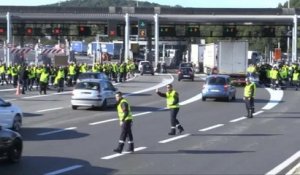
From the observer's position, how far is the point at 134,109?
105 feet

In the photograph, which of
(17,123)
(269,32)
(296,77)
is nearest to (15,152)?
(17,123)

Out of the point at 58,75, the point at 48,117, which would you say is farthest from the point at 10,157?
the point at 58,75

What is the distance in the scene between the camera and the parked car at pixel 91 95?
3089cm

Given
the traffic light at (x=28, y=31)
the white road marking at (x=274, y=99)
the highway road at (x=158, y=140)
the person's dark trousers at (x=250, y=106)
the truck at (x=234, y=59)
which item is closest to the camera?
the highway road at (x=158, y=140)

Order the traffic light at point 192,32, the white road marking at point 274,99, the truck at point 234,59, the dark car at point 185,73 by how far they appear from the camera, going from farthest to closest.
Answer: the traffic light at point 192,32
the dark car at point 185,73
the truck at point 234,59
the white road marking at point 274,99

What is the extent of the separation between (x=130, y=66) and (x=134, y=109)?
38.9 metres

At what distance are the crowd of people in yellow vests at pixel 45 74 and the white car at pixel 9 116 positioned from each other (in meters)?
20.3

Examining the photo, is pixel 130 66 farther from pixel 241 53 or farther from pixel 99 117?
pixel 99 117

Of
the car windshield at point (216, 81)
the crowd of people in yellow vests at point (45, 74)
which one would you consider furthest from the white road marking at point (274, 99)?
the crowd of people in yellow vests at point (45, 74)

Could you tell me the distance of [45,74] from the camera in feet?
138

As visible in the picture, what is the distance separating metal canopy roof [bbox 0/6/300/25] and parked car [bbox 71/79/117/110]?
160ft

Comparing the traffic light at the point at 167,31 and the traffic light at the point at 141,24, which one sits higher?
the traffic light at the point at 141,24

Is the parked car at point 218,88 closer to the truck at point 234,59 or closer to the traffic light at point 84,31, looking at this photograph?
the truck at point 234,59

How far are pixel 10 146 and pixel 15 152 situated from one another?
1.30ft
